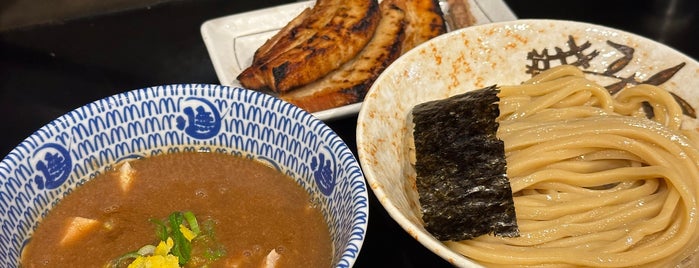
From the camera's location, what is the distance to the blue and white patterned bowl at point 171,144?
1663 millimetres

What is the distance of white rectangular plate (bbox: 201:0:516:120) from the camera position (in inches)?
115

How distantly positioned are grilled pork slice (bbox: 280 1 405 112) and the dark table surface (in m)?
0.10

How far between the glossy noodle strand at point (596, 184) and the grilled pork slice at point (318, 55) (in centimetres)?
73

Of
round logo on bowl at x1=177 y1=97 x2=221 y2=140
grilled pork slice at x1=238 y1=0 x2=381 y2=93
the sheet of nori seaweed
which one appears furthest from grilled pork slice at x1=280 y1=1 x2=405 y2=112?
round logo on bowl at x1=177 y1=97 x2=221 y2=140

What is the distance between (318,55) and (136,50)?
98 centimetres

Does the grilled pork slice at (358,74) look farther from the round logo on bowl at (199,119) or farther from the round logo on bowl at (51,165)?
the round logo on bowl at (51,165)

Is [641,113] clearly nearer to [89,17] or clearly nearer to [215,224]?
[215,224]

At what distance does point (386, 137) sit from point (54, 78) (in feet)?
5.20

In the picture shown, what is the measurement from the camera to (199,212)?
1.76 metres

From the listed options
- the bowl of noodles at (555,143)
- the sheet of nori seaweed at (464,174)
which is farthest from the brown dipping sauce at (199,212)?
the sheet of nori seaweed at (464,174)

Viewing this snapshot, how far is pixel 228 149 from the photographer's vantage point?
6.38 ft

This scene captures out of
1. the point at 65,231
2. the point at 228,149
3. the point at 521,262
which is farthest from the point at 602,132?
the point at 65,231

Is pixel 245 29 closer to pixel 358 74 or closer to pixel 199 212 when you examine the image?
pixel 358 74

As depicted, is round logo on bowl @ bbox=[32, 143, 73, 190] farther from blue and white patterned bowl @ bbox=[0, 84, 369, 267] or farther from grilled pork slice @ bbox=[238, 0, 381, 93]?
grilled pork slice @ bbox=[238, 0, 381, 93]
